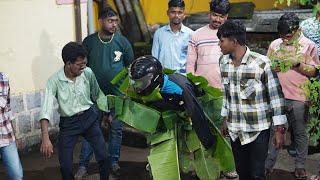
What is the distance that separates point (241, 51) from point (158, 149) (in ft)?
3.85

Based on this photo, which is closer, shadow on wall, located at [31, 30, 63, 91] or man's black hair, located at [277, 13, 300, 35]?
man's black hair, located at [277, 13, 300, 35]

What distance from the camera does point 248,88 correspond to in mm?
4562

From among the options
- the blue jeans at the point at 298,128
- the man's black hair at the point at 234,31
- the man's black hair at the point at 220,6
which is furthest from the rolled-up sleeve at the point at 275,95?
the man's black hair at the point at 220,6

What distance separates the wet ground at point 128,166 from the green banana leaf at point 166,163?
1747mm

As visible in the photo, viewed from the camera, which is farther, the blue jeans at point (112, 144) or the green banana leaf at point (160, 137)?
the blue jeans at point (112, 144)

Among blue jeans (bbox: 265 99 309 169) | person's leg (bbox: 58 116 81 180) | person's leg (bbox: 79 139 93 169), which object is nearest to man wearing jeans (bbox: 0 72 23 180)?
person's leg (bbox: 58 116 81 180)

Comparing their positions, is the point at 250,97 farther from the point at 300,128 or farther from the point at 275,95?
the point at 300,128

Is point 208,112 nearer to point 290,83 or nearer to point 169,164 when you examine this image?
point 169,164

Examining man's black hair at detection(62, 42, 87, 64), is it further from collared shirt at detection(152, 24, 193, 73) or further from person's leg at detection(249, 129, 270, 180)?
person's leg at detection(249, 129, 270, 180)

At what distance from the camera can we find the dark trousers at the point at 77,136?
5371mm

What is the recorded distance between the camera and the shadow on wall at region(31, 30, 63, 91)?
24.4ft

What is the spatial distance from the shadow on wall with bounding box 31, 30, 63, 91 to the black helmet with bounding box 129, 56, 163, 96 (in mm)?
3234

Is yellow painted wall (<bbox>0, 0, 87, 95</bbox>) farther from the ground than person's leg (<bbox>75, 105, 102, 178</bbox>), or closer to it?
farther from the ground

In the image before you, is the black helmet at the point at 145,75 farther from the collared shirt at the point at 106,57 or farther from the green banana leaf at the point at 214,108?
the collared shirt at the point at 106,57
